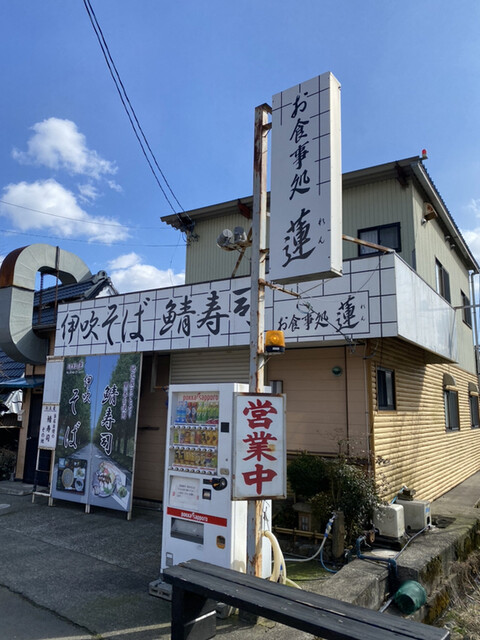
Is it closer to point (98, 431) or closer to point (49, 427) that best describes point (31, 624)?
point (98, 431)

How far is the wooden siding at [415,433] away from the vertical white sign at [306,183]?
374cm

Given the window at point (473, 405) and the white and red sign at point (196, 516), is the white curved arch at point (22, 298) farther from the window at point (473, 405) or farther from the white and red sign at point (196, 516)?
the window at point (473, 405)

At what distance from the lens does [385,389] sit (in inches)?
360

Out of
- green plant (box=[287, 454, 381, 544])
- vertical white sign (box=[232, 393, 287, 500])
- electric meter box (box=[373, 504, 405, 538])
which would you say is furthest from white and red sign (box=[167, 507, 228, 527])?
electric meter box (box=[373, 504, 405, 538])

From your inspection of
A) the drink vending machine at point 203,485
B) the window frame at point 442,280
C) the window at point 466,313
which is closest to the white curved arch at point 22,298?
the drink vending machine at point 203,485

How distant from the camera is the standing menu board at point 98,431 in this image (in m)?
9.68

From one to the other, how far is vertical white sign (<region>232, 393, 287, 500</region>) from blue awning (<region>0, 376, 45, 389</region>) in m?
9.63

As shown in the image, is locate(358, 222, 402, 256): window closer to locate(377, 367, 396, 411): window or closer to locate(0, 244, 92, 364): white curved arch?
locate(377, 367, 396, 411): window

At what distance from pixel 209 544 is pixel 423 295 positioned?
615 cm

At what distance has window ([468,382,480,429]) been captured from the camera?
17125 millimetres

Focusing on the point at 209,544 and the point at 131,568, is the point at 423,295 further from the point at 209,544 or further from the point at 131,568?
the point at 131,568

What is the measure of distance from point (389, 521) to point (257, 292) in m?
4.50

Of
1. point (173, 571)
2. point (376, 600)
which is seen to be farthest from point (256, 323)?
point (376, 600)

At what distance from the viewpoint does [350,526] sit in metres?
7.04
